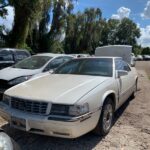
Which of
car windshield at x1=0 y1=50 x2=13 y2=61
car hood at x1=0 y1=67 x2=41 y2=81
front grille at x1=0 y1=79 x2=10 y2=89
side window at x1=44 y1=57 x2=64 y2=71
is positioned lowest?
front grille at x1=0 y1=79 x2=10 y2=89

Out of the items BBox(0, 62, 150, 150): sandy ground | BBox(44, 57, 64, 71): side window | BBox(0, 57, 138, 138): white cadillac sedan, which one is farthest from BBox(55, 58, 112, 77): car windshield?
BBox(44, 57, 64, 71): side window

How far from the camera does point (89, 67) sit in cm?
619

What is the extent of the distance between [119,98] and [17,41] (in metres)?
18.8

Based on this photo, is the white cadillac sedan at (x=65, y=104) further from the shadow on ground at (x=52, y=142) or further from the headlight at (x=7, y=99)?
the shadow on ground at (x=52, y=142)

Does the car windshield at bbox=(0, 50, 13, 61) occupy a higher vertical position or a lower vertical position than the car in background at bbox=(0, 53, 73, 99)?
higher

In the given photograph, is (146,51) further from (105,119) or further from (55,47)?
(105,119)

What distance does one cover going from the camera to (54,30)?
32.4 m

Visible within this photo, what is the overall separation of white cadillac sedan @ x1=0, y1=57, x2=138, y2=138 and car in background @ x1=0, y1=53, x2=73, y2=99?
2.14 meters

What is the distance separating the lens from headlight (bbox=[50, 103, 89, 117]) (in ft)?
13.8

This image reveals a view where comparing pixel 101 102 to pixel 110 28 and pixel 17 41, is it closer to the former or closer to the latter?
pixel 17 41

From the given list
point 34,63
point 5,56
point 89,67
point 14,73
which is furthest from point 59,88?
point 5,56

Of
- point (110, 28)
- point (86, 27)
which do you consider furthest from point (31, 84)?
point (110, 28)

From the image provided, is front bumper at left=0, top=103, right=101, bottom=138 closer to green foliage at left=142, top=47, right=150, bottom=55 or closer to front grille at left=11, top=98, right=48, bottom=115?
front grille at left=11, top=98, right=48, bottom=115

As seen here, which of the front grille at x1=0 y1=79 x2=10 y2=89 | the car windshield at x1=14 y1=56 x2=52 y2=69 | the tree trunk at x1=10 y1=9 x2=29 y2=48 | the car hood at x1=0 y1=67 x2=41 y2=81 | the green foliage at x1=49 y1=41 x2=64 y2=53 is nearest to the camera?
the front grille at x1=0 y1=79 x2=10 y2=89
